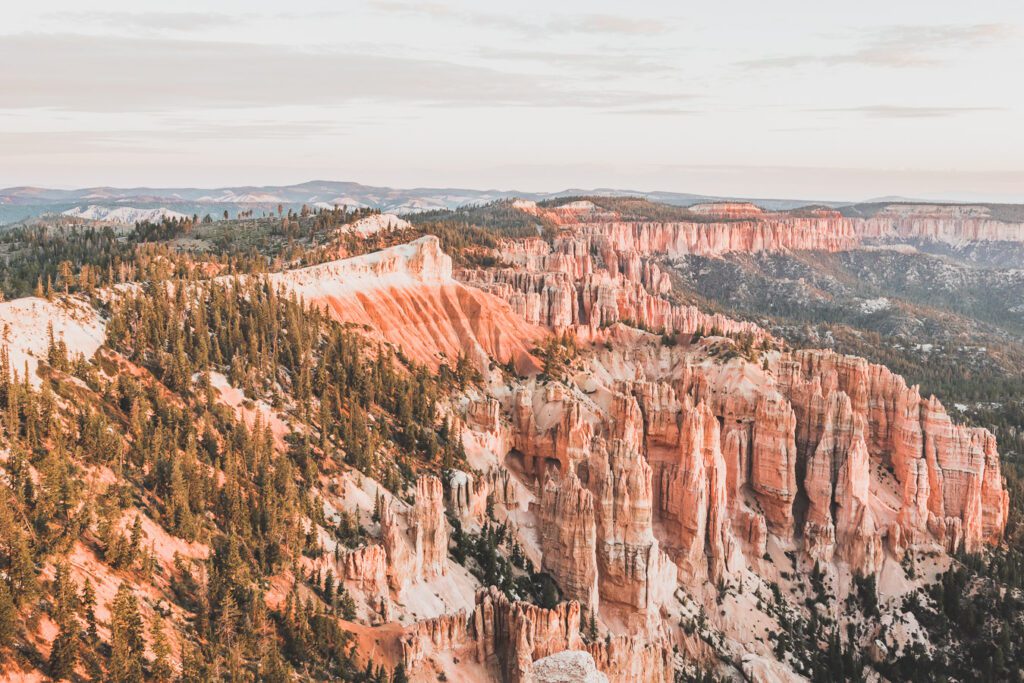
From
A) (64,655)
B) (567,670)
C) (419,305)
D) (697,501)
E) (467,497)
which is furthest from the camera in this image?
(419,305)

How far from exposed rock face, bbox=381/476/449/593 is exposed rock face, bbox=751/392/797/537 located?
2996 centimetres

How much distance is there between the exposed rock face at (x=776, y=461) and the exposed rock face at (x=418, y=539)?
2996 cm

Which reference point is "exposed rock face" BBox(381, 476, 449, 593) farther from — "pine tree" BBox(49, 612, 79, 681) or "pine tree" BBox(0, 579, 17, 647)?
"pine tree" BBox(0, 579, 17, 647)

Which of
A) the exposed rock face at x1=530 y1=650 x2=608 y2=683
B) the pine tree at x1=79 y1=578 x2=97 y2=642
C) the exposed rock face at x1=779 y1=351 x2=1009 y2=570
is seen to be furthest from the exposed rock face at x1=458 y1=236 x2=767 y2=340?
the pine tree at x1=79 y1=578 x2=97 y2=642

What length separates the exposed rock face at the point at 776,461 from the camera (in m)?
64.7

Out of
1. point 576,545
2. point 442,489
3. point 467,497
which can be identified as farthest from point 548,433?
point 442,489

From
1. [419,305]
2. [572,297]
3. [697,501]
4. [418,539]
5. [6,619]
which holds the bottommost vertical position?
[697,501]

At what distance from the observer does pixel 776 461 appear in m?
64.8

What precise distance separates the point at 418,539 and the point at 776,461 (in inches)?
1291

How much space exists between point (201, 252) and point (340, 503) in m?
47.2

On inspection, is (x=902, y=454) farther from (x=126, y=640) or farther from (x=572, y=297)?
(x=126, y=640)

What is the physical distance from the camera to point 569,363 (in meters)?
82.2

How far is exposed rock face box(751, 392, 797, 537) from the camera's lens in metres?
64.7

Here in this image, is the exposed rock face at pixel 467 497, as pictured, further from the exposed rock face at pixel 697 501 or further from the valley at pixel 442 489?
the exposed rock face at pixel 697 501
